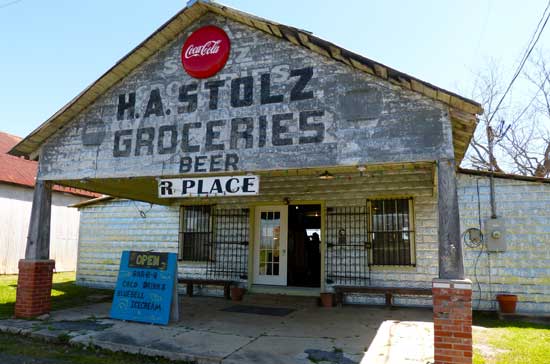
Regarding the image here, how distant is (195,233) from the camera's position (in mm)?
12031

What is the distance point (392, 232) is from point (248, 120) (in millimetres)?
5073

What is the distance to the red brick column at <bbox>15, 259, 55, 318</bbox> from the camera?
25.7ft

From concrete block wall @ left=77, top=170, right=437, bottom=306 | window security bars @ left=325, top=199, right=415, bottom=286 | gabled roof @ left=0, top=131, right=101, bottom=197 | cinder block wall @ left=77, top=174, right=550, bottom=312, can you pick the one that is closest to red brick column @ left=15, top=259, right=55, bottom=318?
concrete block wall @ left=77, top=170, right=437, bottom=306

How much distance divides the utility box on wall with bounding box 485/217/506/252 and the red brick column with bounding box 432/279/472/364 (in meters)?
4.56

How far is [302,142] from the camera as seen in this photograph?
651 cm

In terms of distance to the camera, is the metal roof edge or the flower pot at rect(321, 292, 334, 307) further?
the flower pot at rect(321, 292, 334, 307)

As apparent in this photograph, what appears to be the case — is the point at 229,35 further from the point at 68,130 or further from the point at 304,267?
the point at 304,267

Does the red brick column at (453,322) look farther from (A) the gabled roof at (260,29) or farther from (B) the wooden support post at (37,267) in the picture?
(B) the wooden support post at (37,267)

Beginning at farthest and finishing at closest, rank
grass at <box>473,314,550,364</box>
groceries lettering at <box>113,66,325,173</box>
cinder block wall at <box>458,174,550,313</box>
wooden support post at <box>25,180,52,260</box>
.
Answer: cinder block wall at <box>458,174,550,313</box>
wooden support post at <box>25,180,52,260</box>
groceries lettering at <box>113,66,325,173</box>
grass at <box>473,314,550,364</box>

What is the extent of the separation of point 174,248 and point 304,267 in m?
4.82

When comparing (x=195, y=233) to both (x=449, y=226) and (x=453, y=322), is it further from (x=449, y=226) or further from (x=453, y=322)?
(x=453, y=322)

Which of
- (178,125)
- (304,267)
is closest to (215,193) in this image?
(178,125)

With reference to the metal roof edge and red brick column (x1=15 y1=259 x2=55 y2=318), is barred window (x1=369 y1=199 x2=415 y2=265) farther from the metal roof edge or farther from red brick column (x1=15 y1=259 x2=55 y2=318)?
red brick column (x1=15 y1=259 x2=55 y2=318)

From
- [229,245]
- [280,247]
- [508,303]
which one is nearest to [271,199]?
[280,247]
